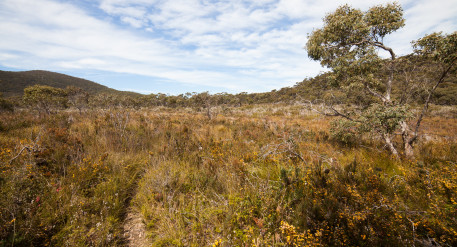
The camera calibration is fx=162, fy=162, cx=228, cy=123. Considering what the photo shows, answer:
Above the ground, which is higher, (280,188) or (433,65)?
(433,65)

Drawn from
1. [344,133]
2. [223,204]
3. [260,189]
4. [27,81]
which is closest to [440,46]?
[344,133]

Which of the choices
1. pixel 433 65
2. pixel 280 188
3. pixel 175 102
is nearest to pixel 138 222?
pixel 280 188

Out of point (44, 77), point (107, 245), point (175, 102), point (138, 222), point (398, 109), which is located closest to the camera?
point (107, 245)

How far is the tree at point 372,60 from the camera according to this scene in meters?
4.51

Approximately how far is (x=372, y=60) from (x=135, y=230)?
790 cm

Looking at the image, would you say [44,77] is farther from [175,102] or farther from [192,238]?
[192,238]

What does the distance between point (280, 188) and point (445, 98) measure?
3967 cm

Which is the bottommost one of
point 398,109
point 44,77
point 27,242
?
point 27,242

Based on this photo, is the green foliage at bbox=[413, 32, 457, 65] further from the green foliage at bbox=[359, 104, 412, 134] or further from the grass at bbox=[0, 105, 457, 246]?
the grass at bbox=[0, 105, 457, 246]

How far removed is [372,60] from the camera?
536cm

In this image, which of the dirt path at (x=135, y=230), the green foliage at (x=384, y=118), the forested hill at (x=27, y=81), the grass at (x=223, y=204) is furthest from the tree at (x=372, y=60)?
the forested hill at (x=27, y=81)

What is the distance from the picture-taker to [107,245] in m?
2.37

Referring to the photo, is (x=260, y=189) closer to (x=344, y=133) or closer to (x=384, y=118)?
(x=384, y=118)

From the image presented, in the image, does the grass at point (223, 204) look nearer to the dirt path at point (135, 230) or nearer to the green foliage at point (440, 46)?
the dirt path at point (135, 230)
